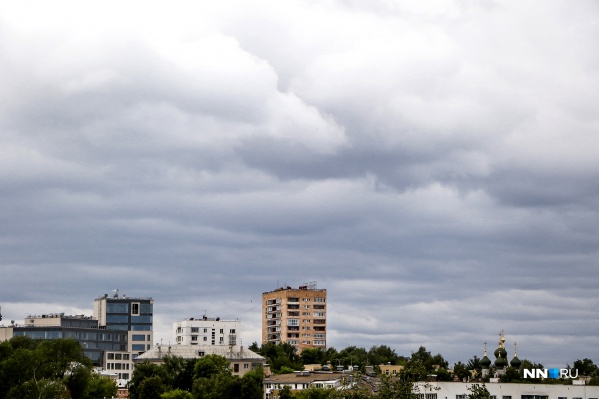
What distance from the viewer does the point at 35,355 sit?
170500 mm

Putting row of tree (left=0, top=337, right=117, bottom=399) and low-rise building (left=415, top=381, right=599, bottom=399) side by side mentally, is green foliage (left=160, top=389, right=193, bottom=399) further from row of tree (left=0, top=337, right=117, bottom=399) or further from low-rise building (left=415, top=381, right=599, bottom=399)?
low-rise building (left=415, top=381, right=599, bottom=399)

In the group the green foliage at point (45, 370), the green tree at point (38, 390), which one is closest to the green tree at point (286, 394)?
the green foliage at point (45, 370)

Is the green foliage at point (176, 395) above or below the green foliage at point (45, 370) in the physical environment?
below

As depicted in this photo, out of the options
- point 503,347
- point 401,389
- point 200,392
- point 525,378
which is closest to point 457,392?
point 525,378

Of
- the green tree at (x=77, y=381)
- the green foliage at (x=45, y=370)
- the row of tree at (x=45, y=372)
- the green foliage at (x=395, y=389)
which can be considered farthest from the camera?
the green tree at (x=77, y=381)

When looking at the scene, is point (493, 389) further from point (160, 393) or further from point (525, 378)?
point (160, 393)

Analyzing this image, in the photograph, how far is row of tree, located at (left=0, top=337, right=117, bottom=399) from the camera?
154625 millimetres

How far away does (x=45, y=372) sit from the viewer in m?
174

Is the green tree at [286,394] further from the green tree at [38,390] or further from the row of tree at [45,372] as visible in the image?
the green tree at [38,390]

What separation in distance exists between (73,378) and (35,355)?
17.1 m

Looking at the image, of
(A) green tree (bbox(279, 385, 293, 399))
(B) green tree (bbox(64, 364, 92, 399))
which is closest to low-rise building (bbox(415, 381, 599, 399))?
(A) green tree (bbox(279, 385, 293, 399))

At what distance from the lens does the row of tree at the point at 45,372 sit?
15462cm

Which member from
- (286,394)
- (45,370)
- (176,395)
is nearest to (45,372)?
(45,370)

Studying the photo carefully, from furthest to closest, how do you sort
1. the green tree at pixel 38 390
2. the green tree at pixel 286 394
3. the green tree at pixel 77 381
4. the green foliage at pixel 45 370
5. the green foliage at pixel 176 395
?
1. the green foliage at pixel 176 395
2. the green tree at pixel 77 381
3. the green tree at pixel 286 394
4. the green foliage at pixel 45 370
5. the green tree at pixel 38 390
